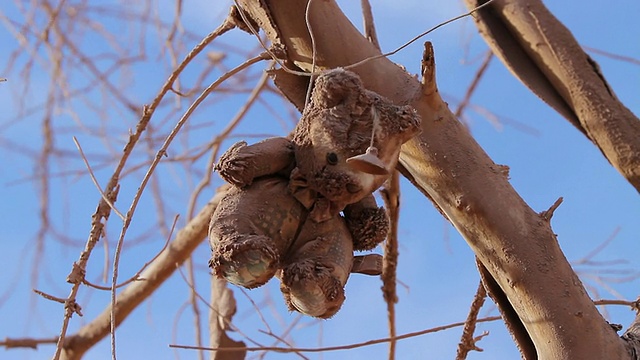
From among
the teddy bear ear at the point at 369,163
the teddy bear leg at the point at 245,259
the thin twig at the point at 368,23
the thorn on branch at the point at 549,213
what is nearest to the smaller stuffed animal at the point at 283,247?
the teddy bear leg at the point at 245,259

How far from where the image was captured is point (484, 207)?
107 cm

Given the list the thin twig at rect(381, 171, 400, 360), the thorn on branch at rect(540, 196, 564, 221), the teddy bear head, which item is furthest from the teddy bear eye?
the thin twig at rect(381, 171, 400, 360)

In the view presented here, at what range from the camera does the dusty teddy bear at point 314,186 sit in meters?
0.85

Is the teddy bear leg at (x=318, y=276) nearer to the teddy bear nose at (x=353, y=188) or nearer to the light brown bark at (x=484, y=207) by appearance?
the teddy bear nose at (x=353, y=188)

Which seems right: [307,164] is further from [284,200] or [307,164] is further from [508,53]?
[508,53]

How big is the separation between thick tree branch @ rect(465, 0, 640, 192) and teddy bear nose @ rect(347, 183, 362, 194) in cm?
82

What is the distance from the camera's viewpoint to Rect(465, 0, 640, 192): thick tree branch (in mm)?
1521

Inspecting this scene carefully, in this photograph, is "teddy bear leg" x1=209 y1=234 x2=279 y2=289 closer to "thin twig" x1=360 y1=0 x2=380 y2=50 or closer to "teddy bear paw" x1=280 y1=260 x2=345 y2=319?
"teddy bear paw" x1=280 y1=260 x2=345 y2=319

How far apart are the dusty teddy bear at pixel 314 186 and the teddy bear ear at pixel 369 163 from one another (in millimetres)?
33

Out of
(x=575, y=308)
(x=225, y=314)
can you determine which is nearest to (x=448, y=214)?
(x=575, y=308)

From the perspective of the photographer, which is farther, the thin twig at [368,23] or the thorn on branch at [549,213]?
the thin twig at [368,23]

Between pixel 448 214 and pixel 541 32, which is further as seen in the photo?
pixel 541 32

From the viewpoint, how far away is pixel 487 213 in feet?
3.52

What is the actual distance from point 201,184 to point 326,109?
120 cm
